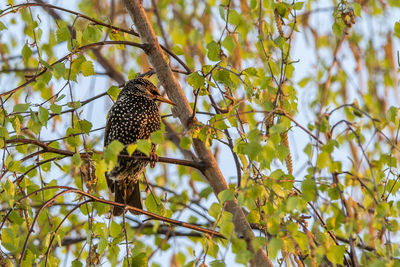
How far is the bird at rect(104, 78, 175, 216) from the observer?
14.0 ft

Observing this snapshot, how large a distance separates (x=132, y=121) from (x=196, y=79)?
132cm

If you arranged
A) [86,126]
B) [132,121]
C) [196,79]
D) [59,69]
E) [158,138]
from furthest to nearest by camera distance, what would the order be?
[132,121] → [86,126] → [196,79] → [59,69] → [158,138]

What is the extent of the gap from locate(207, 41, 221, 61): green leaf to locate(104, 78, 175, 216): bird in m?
1.08

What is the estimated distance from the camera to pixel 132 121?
4273mm

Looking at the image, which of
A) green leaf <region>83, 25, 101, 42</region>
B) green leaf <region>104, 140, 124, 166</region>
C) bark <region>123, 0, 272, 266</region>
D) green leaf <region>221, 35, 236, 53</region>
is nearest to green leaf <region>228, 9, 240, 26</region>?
green leaf <region>221, 35, 236, 53</region>

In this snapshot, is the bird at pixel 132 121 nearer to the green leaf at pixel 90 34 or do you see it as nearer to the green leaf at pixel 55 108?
the green leaf at pixel 90 34

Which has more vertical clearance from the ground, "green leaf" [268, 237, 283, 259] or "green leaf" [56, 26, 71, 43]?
"green leaf" [56, 26, 71, 43]

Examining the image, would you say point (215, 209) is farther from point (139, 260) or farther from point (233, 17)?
point (233, 17)

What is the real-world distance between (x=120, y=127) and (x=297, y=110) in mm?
1538

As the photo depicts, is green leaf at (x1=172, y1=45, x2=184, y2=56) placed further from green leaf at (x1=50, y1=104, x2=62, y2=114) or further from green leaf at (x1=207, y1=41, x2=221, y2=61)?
green leaf at (x1=50, y1=104, x2=62, y2=114)

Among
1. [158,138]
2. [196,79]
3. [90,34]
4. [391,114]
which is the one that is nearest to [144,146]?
[158,138]

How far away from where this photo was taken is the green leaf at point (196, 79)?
10.0 ft

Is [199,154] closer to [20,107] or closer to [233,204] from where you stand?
[233,204]

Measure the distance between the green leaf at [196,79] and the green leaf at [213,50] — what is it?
5.3 inches
